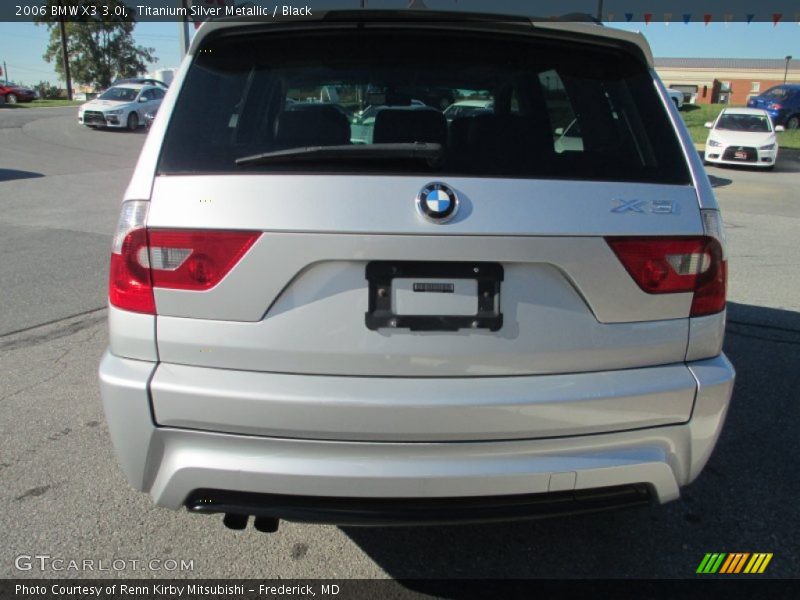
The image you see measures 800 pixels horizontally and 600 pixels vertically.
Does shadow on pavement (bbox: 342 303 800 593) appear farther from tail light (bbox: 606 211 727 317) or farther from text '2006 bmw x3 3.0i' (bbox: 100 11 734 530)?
tail light (bbox: 606 211 727 317)

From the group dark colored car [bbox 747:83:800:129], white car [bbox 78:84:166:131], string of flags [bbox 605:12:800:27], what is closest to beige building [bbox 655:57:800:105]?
dark colored car [bbox 747:83:800:129]

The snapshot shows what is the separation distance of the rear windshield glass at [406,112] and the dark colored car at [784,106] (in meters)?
32.5

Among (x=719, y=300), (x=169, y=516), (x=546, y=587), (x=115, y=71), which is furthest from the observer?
(x=115, y=71)

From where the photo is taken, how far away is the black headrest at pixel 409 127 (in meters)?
2.41

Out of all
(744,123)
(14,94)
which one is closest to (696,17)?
(744,123)

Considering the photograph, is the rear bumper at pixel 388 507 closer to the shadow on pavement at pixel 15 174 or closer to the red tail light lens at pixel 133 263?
the red tail light lens at pixel 133 263

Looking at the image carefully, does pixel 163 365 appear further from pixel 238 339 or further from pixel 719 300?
pixel 719 300

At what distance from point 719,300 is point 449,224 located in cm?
95

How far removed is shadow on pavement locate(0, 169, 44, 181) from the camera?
1312cm

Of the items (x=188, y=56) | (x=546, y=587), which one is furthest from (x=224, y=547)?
(x=188, y=56)

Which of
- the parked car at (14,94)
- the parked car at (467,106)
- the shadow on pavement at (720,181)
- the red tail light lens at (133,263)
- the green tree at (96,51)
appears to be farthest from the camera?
the green tree at (96,51)

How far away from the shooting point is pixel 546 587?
254cm

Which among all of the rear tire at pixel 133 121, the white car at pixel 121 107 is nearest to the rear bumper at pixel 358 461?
the white car at pixel 121 107

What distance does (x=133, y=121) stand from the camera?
25.4 meters
